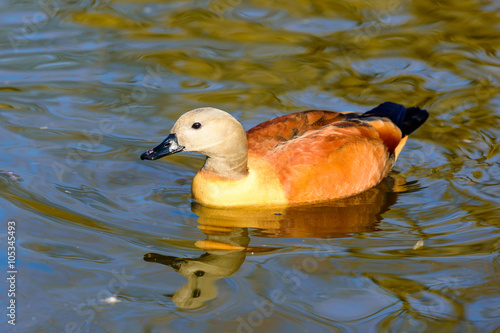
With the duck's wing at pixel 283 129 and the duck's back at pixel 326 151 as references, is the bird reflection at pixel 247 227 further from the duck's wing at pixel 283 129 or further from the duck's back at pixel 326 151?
the duck's wing at pixel 283 129

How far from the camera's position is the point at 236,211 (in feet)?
23.5

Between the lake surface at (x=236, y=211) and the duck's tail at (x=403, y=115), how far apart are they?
1.21ft

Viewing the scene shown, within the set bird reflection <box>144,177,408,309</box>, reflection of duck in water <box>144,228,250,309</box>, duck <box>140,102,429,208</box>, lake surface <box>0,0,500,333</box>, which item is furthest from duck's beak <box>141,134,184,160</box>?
reflection of duck in water <box>144,228,250,309</box>

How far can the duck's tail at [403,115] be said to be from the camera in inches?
324

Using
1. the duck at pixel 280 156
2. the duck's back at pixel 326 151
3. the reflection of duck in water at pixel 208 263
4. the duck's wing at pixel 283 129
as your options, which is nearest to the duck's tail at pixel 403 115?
the duck's back at pixel 326 151

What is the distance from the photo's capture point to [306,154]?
7.23m

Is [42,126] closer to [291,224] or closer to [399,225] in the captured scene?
[291,224]

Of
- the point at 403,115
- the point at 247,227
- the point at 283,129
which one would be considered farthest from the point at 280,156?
the point at 403,115

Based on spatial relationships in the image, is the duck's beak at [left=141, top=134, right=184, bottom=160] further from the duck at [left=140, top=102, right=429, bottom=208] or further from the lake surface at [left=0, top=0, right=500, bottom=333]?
the lake surface at [left=0, top=0, right=500, bottom=333]

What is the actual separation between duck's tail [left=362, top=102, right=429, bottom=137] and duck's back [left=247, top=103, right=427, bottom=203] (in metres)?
0.11

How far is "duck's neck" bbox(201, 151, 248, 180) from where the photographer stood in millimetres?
6984

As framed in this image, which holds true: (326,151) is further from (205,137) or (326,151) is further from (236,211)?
(205,137)

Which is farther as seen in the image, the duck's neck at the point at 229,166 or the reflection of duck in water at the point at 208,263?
the duck's neck at the point at 229,166

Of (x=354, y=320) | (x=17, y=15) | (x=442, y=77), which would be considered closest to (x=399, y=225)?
(x=354, y=320)
